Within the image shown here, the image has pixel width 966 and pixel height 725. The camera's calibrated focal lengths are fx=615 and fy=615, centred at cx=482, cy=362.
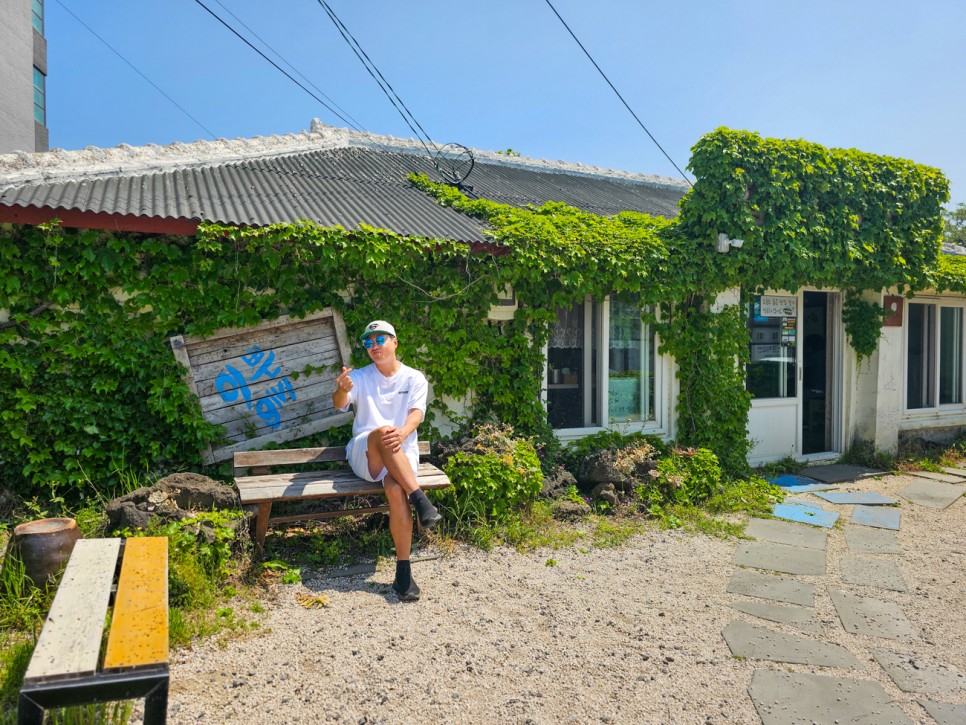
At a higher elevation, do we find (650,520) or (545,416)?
(545,416)

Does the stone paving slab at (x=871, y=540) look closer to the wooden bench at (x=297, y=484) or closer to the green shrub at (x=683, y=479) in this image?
the green shrub at (x=683, y=479)

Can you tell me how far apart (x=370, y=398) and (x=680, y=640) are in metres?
2.56

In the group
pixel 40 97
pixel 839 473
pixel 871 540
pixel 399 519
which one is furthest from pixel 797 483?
pixel 40 97

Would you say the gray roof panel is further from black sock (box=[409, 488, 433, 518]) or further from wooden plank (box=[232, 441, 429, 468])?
black sock (box=[409, 488, 433, 518])

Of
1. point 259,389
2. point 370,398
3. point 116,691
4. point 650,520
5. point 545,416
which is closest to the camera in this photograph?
point 116,691

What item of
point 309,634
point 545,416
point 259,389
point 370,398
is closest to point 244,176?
point 259,389

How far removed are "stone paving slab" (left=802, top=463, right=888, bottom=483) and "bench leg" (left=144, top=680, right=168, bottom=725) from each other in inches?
306

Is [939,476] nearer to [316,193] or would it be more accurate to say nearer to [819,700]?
[819,700]

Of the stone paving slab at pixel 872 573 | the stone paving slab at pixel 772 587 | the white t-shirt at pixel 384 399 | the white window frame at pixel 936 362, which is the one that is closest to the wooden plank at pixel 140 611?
the white t-shirt at pixel 384 399

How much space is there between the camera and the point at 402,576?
400cm

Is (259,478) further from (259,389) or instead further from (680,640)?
(680,640)

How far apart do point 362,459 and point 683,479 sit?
3471 mm

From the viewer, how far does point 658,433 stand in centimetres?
739

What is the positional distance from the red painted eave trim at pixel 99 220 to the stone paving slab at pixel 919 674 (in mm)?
5403
